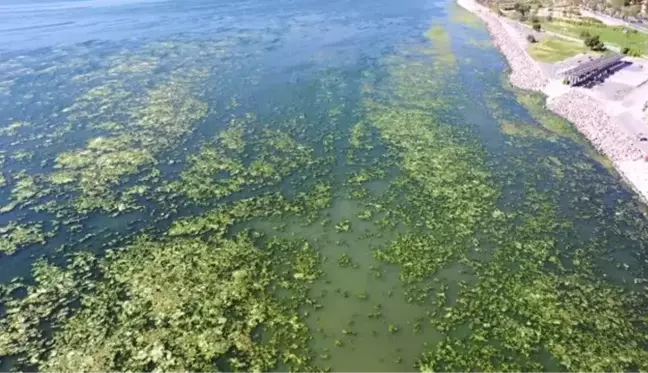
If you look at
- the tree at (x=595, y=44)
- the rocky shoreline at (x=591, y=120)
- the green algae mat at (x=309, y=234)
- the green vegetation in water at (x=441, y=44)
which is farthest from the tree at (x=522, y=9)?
the green algae mat at (x=309, y=234)

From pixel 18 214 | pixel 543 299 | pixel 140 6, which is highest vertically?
pixel 140 6

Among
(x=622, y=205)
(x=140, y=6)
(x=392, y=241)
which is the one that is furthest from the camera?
(x=140, y=6)

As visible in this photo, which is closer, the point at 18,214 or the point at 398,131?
the point at 18,214

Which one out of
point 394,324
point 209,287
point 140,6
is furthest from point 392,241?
point 140,6

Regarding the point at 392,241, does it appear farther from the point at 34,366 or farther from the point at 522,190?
the point at 34,366

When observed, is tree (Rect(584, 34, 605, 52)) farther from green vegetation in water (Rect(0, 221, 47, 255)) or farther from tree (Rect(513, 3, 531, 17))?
green vegetation in water (Rect(0, 221, 47, 255))

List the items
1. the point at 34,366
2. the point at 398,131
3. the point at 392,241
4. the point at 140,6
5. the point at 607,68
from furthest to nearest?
1. the point at 140,6
2. the point at 607,68
3. the point at 398,131
4. the point at 392,241
5. the point at 34,366
